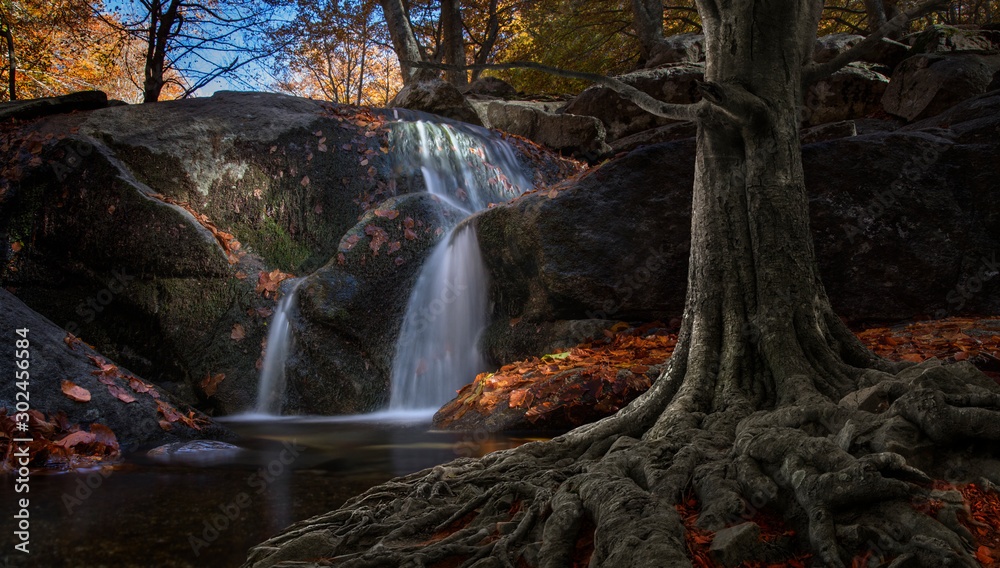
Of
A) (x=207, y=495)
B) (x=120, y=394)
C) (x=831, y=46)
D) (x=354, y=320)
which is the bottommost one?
(x=207, y=495)

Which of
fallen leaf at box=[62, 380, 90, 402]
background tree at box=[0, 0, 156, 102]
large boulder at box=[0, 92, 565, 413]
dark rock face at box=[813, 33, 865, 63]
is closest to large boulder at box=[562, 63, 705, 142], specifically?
dark rock face at box=[813, 33, 865, 63]

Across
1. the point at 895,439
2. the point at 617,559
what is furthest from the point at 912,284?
the point at 617,559

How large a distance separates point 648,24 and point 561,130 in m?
6.15

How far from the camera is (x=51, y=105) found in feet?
30.5

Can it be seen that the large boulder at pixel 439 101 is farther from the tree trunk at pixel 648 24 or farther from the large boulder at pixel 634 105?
the tree trunk at pixel 648 24

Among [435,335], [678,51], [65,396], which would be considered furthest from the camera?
[678,51]

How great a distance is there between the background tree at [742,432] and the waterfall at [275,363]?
4810 millimetres

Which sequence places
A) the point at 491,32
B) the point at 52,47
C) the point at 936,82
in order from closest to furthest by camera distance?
the point at 936,82, the point at 52,47, the point at 491,32

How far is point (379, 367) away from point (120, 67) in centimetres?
2666

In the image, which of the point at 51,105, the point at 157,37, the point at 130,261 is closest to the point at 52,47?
the point at 157,37

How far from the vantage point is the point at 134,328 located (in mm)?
7648

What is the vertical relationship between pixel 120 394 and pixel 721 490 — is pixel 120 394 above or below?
above

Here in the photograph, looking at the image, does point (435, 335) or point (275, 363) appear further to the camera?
point (435, 335)

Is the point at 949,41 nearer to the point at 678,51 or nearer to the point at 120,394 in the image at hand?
the point at 678,51
